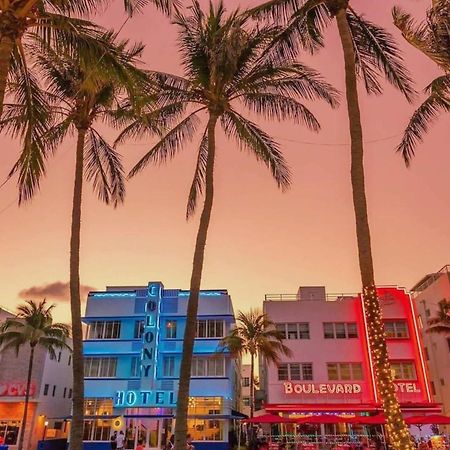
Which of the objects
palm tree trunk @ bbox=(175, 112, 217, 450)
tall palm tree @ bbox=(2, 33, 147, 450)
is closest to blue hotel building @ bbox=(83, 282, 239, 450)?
tall palm tree @ bbox=(2, 33, 147, 450)

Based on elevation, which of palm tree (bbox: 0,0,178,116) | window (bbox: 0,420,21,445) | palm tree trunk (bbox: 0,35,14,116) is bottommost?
window (bbox: 0,420,21,445)

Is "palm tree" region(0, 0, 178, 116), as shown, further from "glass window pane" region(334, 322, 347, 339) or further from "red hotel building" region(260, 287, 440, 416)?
"glass window pane" region(334, 322, 347, 339)

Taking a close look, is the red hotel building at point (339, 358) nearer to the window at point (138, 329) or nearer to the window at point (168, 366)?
the window at point (168, 366)

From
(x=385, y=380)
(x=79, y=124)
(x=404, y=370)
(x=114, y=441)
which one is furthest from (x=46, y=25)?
(x=404, y=370)

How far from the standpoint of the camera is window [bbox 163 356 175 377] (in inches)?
1402

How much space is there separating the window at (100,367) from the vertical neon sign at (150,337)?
2.93 meters

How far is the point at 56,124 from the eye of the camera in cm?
1759

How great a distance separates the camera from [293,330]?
36531 millimetres

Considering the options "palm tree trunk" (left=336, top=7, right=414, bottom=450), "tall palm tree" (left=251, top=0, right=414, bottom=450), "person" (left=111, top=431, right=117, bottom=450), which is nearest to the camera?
"palm tree trunk" (left=336, top=7, right=414, bottom=450)

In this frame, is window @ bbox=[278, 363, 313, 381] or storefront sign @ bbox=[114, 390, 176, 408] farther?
window @ bbox=[278, 363, 313, 381]

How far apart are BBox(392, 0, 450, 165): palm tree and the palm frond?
4886 millimetres

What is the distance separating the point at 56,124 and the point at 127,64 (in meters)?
8.62

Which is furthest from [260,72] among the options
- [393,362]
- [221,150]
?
[393,362]

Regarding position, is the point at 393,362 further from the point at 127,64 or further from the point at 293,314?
the point at 127,64
